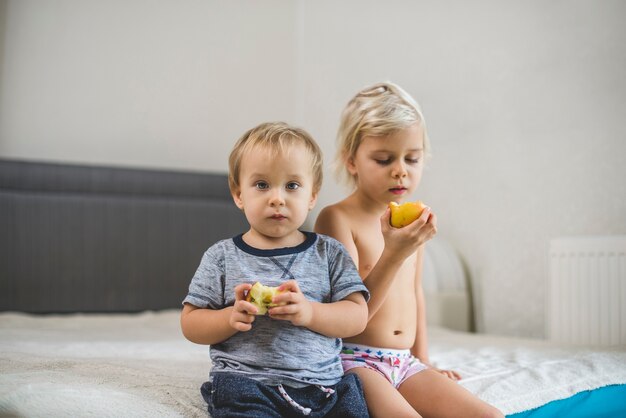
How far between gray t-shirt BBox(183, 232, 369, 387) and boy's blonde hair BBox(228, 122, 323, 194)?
124 millimetres

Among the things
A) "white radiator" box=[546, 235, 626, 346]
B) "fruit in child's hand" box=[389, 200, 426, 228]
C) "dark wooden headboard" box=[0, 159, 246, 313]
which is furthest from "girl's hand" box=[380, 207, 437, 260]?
"dark wooden headboard" box=[0, 159, 246, 313]

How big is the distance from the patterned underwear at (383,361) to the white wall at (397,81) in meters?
1.07

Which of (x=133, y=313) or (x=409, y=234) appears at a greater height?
(x=409, y=234)

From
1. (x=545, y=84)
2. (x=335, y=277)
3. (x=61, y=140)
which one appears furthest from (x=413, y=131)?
(x=61, y=140)

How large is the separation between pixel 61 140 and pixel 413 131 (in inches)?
84.3

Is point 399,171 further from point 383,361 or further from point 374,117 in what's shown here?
point 383,361

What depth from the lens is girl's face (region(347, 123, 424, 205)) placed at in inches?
52.0

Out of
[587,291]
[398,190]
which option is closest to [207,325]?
[398,190]

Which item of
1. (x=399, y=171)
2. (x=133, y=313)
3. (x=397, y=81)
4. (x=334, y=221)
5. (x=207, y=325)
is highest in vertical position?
(x=397, y=81)

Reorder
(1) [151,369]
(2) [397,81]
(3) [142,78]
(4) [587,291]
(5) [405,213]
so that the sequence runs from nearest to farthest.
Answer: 1. (5) [405,213]
2. (1) [151,369]
3. (4) [587,291]
4. (2) [397,81]
5. (3) [142,78]

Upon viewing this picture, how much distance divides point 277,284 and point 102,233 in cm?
198

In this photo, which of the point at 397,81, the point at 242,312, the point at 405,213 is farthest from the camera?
the point at 397,81

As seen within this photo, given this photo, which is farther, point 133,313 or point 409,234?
point 133,313

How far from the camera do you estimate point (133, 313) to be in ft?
9.44
